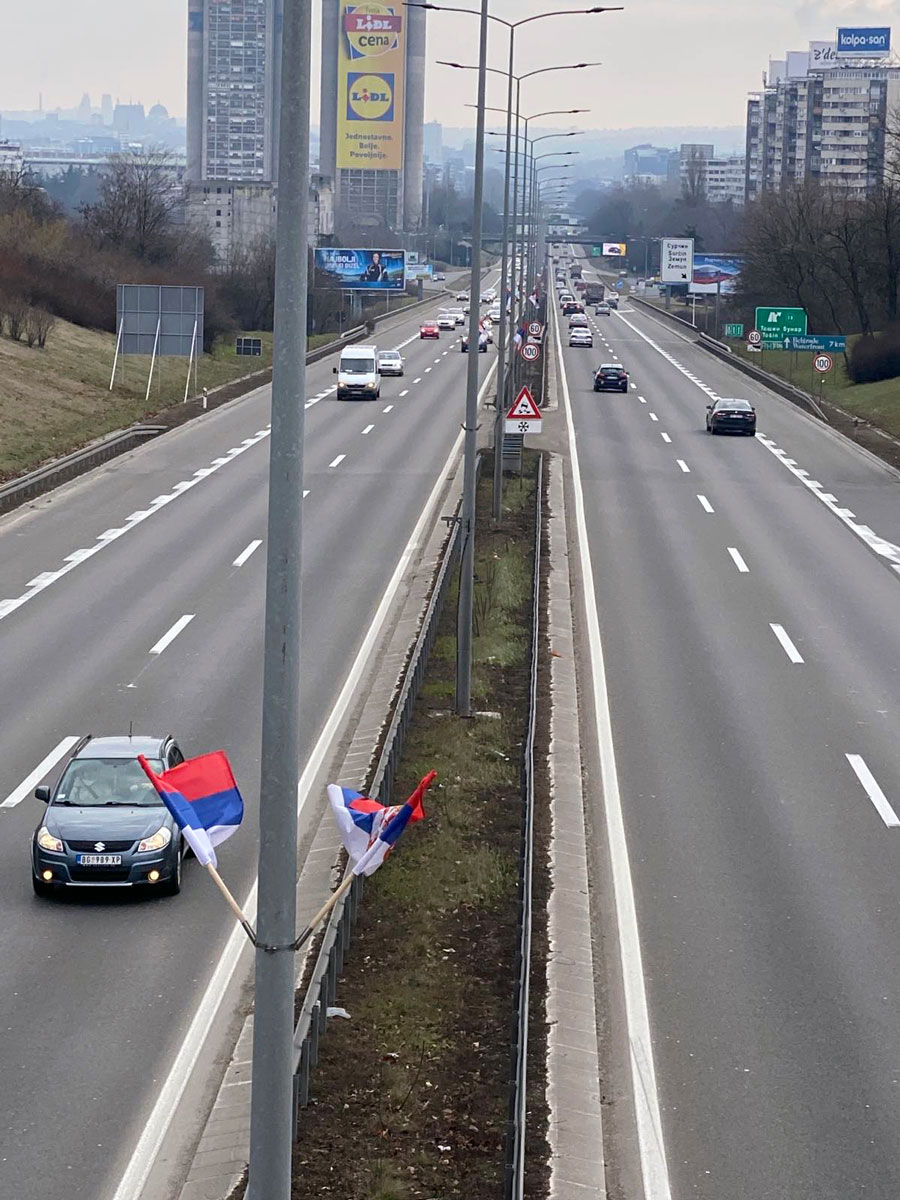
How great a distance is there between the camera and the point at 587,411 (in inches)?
2447

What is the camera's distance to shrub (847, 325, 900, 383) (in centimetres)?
7206

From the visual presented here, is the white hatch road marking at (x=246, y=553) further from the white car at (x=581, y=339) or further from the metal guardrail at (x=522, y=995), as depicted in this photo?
the white car at (x=581, y=339)

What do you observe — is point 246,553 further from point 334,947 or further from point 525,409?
point 334,947

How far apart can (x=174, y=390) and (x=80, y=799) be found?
5027 centimetres

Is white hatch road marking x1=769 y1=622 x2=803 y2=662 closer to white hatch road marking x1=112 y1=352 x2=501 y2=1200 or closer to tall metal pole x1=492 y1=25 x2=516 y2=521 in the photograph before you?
white hatch road marking x1=112 y1=352 x2=501 y2=1200

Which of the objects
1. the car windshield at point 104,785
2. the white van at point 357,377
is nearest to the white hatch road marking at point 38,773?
the car windshield at point 104,785

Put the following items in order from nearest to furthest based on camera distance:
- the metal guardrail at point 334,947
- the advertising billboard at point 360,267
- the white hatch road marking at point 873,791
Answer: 1. the metal guardrail at point 334,947
2. the white hatch road marking at point 873,791
3. the advertising billboard at point 360,267

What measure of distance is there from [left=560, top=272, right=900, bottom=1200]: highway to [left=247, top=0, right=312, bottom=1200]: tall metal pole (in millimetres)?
3085

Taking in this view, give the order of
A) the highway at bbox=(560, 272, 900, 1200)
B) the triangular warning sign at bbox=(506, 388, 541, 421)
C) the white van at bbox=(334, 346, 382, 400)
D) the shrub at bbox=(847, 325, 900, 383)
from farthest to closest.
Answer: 1. the shrub at bbox=(847, 325, 900, 383)
2. the white van at bbox=(334, 346, 382, 400)
3. the triangular warning sign at bbox=(506, 388, 541, 421)
4. the highway at bbox=(560, 272, 900, 1200)

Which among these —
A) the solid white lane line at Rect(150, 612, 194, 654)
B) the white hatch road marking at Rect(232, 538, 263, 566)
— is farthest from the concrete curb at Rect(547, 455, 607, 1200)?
the white hatch road marking at Rect(232, 538, 263, 566)

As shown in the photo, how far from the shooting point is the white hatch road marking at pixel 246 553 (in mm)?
32969

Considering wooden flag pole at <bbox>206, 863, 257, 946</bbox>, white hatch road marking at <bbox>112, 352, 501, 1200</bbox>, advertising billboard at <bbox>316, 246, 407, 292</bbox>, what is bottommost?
white hatch road marking at <bbox>112, 352, 501, 1200</bbox>

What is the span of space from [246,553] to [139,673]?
32.1 feet

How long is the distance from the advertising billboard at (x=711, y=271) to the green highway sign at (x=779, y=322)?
197ft
